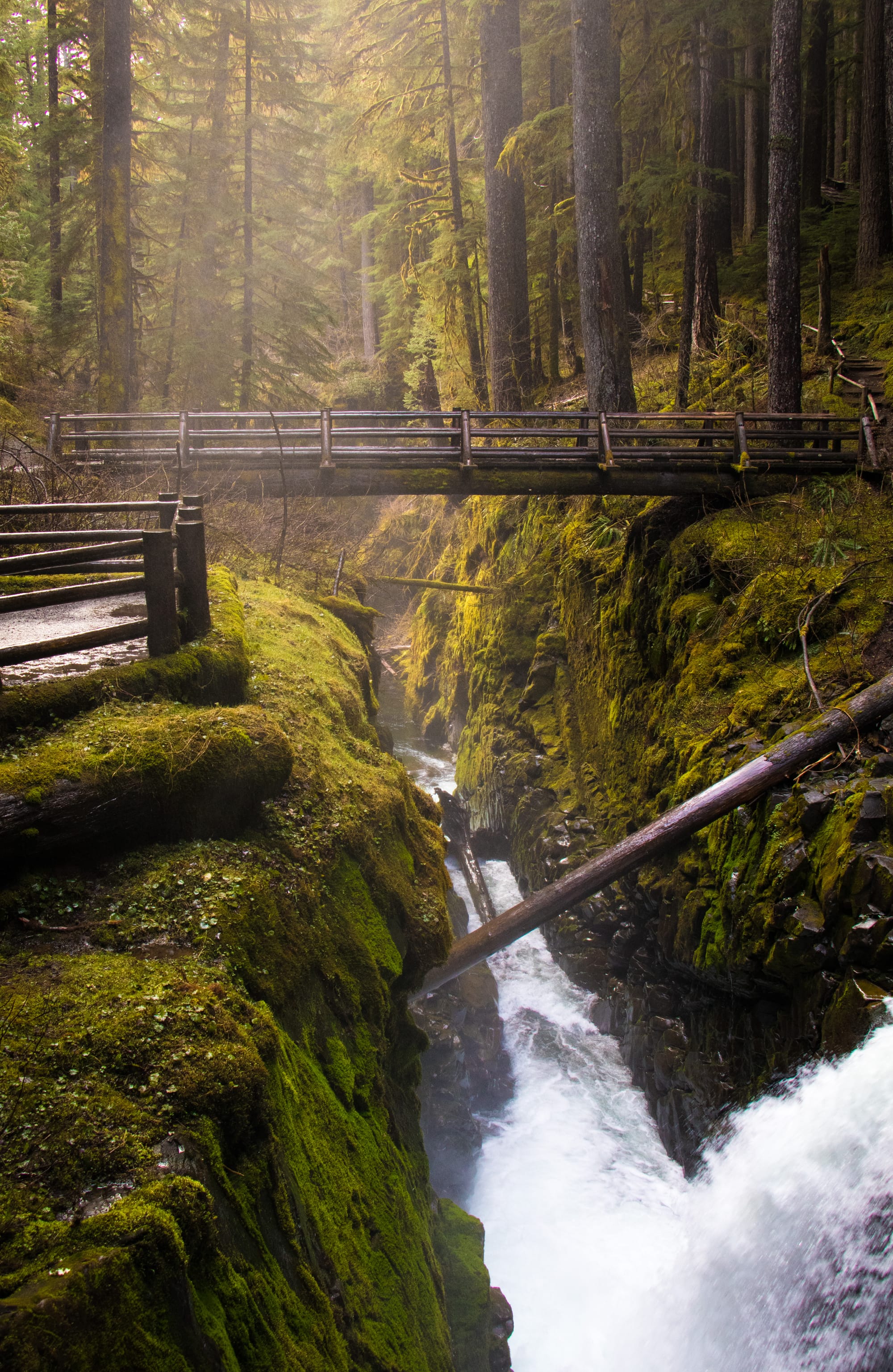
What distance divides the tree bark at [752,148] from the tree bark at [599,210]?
8.46 metres

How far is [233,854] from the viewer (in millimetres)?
4805

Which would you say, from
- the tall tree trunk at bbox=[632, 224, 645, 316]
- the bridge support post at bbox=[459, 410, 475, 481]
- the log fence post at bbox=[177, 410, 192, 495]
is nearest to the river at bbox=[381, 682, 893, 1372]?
the bridge support post at bbox=[459, 410, 475, 481]

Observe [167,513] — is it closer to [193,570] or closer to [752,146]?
[193,570]

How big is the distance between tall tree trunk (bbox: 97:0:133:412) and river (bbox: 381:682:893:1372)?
11069mm

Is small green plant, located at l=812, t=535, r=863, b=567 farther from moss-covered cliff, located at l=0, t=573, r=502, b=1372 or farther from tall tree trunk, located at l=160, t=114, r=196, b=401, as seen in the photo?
tall tree trunk, located at l=160, t=114, r=196, b=401

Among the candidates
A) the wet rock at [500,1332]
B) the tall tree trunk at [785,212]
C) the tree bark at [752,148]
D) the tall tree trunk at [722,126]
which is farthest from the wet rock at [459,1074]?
the tree bark at [752,148]

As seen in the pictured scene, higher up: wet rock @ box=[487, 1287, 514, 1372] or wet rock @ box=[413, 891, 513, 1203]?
wet rock @ box=[413, 891, 513, 1203]

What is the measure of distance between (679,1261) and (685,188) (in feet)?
45.2

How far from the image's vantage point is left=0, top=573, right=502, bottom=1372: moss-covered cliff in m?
2.63

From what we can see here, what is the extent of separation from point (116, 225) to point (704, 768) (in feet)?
40.9

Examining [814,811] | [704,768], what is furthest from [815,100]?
[814,811]

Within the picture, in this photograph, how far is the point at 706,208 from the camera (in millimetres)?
13492

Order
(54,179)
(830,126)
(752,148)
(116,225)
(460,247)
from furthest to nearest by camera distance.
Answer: (830,126) < (752,148) < (54,179) < (460,247) < (116,225)

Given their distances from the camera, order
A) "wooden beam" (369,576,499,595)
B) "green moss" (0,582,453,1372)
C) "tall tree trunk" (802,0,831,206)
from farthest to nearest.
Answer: "tall tree trunk" (802,0,831,206)
"wooden beam" (369,576,499,595)
"green moss" (0,582,453,1372)
